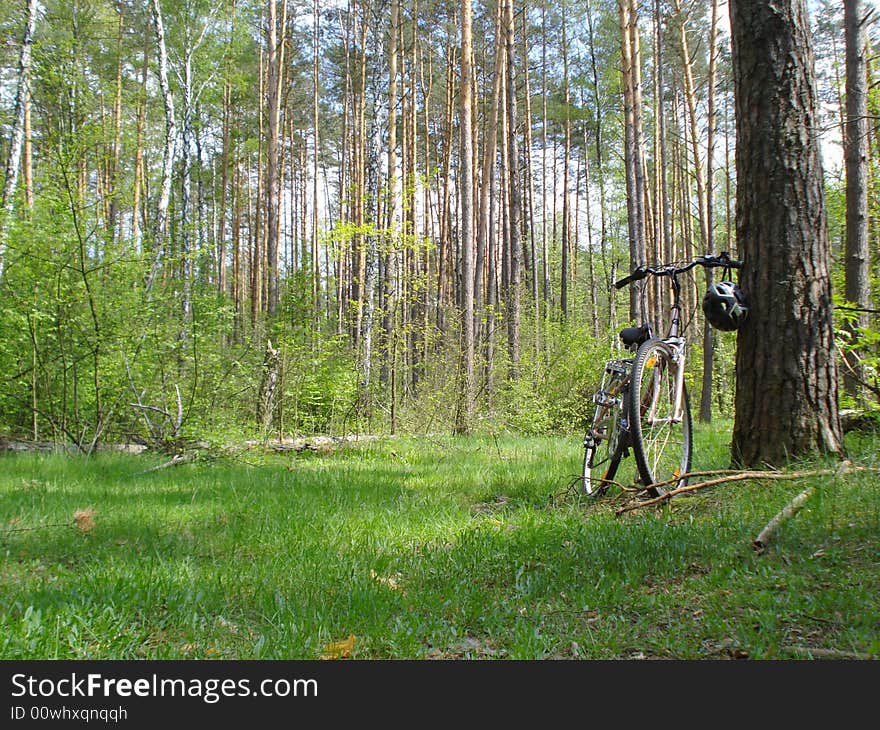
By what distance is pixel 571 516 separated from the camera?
374 cm

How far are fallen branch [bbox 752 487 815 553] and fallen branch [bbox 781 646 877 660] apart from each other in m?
0.91

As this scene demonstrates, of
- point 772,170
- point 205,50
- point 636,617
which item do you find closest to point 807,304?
point 772,170

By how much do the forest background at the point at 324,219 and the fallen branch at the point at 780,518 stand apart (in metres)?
2.30

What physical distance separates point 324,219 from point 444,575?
52.8ft

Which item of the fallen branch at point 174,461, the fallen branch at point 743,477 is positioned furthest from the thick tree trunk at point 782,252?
the fallen branch at point 174,461

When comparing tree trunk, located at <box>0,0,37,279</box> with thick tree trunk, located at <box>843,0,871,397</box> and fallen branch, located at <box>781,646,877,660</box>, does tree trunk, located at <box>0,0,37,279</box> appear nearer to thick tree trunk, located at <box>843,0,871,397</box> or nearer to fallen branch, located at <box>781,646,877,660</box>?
fallen branch, located at <box>781,646,877,660</box>

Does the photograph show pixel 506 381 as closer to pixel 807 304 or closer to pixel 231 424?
pixel 231 424

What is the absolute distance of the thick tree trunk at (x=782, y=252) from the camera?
386cm

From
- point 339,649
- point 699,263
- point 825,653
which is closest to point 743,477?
point 699,263

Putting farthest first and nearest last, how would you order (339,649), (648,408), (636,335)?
(636,335) < (648,408) < (339,649)

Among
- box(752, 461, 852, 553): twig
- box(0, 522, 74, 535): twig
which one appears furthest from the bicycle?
box(0, 522, 74, 535): twig

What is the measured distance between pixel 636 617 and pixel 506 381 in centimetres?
960

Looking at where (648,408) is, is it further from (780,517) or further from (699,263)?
(780,517)

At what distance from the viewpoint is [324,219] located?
17.7 m
